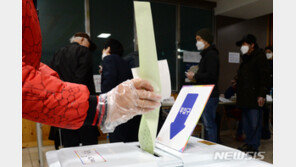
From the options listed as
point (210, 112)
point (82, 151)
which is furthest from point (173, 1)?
point (82, 151)

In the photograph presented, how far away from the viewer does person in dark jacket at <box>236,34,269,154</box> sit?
2.18 m

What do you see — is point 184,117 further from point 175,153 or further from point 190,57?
point 190,57

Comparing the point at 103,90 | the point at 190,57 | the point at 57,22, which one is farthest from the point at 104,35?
the point at 103,90

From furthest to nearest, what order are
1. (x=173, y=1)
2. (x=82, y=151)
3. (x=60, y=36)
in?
(x=173, y=1) < (x=60, y=36) < (x=82, y=151)

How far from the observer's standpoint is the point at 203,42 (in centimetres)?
219

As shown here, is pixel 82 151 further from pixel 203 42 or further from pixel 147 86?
pixel 203 42

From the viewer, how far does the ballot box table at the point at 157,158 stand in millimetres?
520

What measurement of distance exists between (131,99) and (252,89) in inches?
81.3

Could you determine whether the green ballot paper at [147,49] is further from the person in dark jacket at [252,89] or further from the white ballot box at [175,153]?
the person in dark jacket at [252,89]

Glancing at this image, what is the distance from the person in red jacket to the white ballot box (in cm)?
9

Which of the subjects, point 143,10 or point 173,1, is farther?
point 173,1

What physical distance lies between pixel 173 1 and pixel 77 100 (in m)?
3.77

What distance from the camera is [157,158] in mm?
549

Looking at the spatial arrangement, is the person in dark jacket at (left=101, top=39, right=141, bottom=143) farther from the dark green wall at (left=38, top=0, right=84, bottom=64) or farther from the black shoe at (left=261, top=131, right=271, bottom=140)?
the black shoe at (left=261, top=131, right=271, bottom=140)
